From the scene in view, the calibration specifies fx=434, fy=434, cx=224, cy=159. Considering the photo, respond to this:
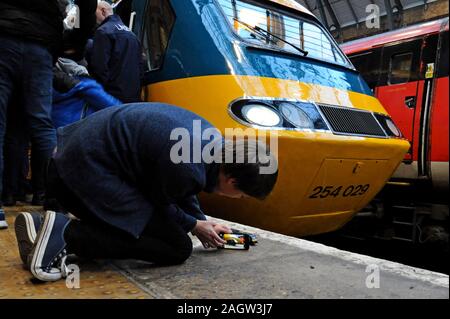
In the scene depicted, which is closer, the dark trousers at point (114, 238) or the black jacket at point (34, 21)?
the dark trousers at point (114, 238)

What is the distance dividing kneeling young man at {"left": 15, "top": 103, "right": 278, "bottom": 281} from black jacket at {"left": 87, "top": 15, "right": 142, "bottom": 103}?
1.31 m

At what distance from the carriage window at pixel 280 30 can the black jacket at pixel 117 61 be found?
791 mm

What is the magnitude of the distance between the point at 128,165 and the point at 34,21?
1486 millimetres

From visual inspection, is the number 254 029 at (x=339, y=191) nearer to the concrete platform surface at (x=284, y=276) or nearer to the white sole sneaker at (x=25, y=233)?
the concrete platform surface at (x=284, y=276)

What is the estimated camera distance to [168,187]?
1.84 m

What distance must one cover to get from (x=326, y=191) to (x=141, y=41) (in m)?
2.00

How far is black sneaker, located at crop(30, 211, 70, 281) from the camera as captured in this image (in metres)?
1.79

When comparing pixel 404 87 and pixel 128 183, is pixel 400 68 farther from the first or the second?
pixel 128 183

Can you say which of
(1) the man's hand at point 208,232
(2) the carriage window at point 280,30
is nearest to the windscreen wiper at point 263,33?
(2) the carriage window at point 280,30

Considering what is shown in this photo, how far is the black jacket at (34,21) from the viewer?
270 centimetres

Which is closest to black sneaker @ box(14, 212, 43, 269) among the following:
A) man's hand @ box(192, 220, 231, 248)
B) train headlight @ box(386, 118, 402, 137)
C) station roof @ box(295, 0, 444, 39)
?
man's hand @ box(192, 220, 231, 248)

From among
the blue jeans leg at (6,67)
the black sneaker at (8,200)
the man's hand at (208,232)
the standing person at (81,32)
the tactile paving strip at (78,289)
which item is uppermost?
the standing person at (81,32)

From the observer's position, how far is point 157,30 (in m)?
3.54

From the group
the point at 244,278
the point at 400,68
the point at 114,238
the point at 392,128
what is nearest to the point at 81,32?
the point at 114,238
